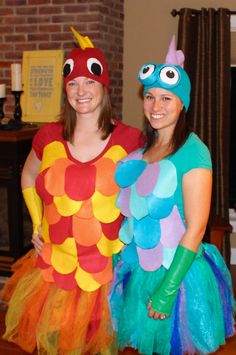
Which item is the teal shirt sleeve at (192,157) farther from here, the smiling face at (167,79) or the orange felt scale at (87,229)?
the orange felt scale at (87,229)

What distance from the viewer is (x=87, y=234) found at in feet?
6.23

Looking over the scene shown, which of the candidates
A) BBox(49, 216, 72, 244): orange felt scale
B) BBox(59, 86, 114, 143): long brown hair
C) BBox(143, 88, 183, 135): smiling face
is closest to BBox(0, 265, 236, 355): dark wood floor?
BBox(49, 216, 72, 244): orange felt scale

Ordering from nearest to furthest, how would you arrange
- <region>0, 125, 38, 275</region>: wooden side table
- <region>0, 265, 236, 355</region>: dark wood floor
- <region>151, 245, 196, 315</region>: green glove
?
<region>151, 245, 196, 315</region>: green glove < <region>0, 265, 236, 355</region>: dark wood floor < <region>0, 125, 38, 275</region>: wooden side table

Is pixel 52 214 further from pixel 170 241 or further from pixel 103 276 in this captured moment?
pixel 170 241

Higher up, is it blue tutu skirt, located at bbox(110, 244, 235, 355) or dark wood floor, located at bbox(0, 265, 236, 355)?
blue tutu skirt, located at bbox(110, 244, 235, 355)

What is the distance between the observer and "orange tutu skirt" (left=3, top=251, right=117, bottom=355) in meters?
1.89

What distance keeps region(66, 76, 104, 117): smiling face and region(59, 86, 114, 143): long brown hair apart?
0.03 m

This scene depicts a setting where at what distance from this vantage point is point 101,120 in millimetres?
1986

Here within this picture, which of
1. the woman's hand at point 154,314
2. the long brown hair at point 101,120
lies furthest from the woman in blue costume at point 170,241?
the long brown hair at point 101,120

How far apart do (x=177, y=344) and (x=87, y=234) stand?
0.55 m

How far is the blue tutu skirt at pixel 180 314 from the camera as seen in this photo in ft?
5.51

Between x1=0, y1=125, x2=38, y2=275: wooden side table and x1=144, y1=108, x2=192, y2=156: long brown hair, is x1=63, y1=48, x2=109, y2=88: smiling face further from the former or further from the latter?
x1=0, y1=125, x2=38, y2=275: wooden side table

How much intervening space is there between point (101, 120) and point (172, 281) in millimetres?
760

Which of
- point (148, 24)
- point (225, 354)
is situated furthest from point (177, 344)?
point (148, 24)
